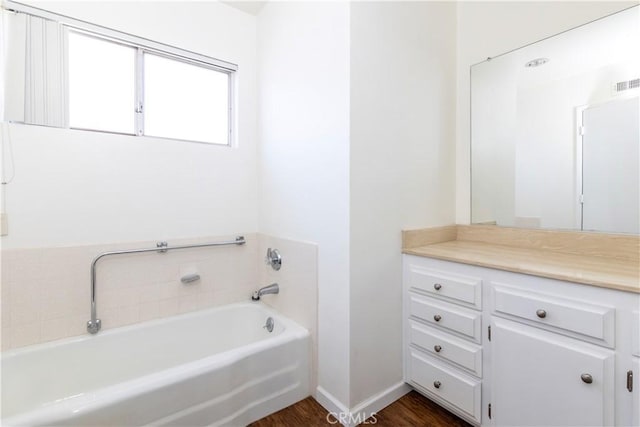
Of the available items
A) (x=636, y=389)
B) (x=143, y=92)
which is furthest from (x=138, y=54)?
(x=636, y=389)

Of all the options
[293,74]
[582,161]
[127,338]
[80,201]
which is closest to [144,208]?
[80,201]

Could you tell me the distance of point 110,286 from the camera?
5.76 feet

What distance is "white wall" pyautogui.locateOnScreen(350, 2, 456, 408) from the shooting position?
4.98 ft

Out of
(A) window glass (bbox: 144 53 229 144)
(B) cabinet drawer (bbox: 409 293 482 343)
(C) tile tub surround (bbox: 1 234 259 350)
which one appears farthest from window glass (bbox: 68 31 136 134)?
(B) cabinet drawer (bbox: 409 293 482 343)

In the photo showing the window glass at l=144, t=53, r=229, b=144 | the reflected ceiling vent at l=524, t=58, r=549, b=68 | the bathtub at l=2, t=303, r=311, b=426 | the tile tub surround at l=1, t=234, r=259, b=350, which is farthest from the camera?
the window glass at l=144, t=53, r=229, b=144

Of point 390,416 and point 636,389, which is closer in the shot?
point 636,389

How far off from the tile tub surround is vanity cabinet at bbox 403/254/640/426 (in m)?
1.32

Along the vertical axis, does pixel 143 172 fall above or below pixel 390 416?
above

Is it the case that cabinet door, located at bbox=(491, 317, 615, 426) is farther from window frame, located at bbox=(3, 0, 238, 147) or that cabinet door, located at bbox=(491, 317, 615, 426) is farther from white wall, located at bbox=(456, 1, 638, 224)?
window frame, located at bbox=(3, 0, 238, 147)

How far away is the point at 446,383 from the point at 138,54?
2.73m

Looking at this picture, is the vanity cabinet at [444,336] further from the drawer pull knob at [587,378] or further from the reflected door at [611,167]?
the reflected door at [611,167]

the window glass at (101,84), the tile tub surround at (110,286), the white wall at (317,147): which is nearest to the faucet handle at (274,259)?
the white wall at (317,147)

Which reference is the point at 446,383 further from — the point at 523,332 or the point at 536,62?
the point at 536,62

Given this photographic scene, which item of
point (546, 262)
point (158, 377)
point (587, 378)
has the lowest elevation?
point (158, 377)
